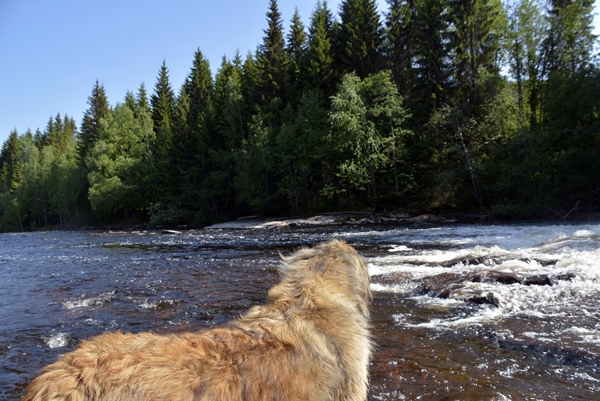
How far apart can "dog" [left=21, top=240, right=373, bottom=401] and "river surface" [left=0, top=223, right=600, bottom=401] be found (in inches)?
74.5

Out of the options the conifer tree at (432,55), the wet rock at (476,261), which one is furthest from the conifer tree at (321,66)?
the wet rock at (476,261)

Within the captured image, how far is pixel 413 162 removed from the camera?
34.3m

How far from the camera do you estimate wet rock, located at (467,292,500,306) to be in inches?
258

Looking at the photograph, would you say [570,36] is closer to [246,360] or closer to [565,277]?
[565,277]

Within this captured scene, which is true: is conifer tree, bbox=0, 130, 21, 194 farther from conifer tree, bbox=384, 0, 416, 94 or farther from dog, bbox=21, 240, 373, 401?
dog, bbox=21, 240, 373, 401

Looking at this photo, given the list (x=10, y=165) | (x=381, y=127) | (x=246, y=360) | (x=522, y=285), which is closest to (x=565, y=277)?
(x=522, y=285)

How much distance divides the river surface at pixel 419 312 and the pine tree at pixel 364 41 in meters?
29.2

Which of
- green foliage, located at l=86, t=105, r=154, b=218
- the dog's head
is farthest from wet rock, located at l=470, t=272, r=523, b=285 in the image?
green foliage, located at l=86, t=105, r=154, b=218

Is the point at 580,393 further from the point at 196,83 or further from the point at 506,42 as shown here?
the point at 196,83

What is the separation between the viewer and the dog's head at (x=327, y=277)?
111 inches

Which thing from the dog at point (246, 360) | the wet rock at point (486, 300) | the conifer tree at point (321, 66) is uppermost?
the conifer tree at point (321, 66)

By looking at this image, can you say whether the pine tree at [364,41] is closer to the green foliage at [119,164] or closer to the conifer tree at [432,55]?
the conifer tree at [432,55]

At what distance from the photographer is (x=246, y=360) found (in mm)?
1951

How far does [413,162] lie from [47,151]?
220 ft
